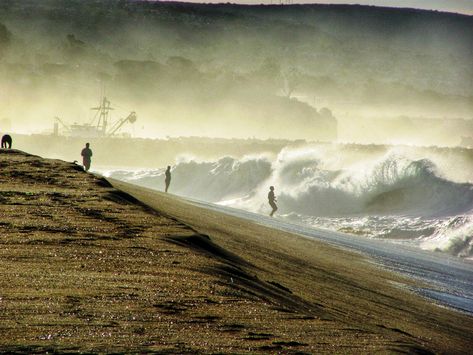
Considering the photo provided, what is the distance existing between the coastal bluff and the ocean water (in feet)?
53.9

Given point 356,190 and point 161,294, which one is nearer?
point 161,294

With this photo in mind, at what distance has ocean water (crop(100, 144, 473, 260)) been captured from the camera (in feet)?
109

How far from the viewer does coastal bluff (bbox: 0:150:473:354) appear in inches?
261

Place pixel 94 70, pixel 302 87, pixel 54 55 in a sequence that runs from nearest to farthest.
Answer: pixel 94 70
pixel 54 55
pixel 302 87

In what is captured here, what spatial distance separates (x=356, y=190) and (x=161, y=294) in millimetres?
36272

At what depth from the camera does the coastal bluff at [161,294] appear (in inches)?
261

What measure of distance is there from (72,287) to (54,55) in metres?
167

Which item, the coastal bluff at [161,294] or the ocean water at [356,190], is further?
the ocean water at [356,190]

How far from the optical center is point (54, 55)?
6732 inches

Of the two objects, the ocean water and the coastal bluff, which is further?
the ocean water

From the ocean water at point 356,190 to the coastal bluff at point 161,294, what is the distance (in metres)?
16.4

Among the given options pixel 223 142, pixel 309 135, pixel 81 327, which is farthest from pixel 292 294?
pixel 309 135

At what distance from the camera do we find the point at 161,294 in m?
7.79

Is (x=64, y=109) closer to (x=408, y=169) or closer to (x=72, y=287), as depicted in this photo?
(x=408, y=169)
